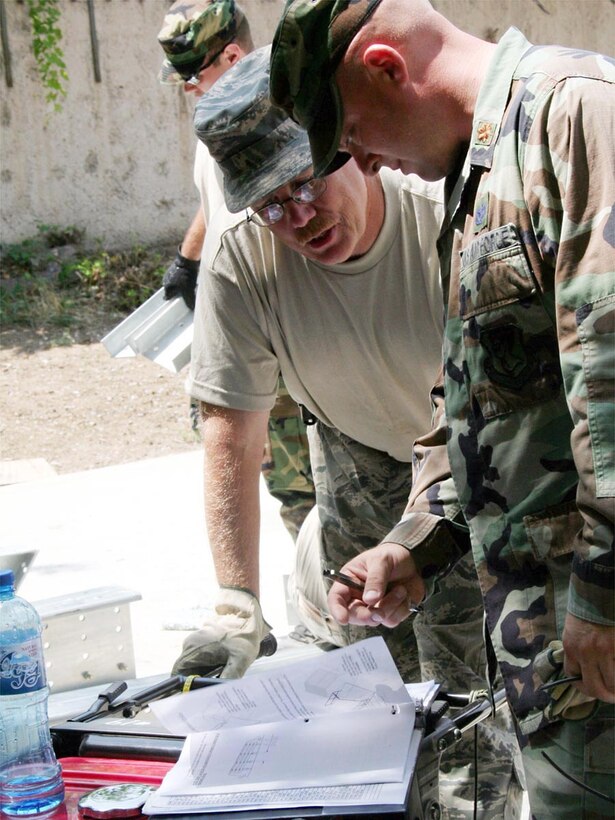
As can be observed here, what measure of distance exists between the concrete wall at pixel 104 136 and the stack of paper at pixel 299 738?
8572 mm

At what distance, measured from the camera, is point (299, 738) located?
5.69 ft

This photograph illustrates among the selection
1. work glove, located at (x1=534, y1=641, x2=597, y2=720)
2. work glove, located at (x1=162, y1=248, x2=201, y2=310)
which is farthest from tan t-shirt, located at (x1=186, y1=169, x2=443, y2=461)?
work glove, located at (x1=162, y1=248, x2=201, y2=310)

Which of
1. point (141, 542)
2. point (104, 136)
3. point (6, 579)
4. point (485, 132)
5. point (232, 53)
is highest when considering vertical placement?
point (485, 132)

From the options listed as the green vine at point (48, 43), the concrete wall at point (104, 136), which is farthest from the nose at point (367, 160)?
the concrete wall at point (104, 136)

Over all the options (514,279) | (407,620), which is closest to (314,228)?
(514,279)

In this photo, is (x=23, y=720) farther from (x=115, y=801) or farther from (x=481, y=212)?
(x=481, y=212)

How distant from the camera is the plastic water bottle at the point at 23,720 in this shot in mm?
1672

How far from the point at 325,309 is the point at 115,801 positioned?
4.76 feet

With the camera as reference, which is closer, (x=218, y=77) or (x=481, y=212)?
(x=481, y=212)

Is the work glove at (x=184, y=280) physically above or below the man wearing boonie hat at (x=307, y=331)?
below

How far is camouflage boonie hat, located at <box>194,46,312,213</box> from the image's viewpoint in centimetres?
247

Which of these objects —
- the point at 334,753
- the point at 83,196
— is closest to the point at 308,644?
the point at 334,753

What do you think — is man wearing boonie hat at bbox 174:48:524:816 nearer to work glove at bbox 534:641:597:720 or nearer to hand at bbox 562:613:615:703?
work glove at bbox 534:641:597:720

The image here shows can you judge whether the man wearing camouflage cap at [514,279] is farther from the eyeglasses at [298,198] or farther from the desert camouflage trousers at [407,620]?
the desert camouflage trousers at [407,620]
